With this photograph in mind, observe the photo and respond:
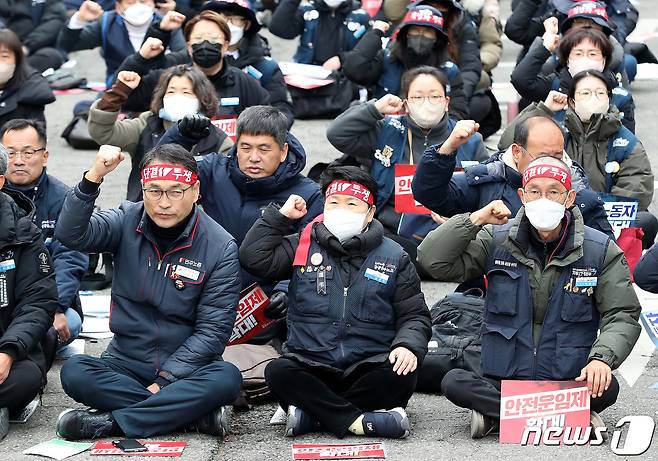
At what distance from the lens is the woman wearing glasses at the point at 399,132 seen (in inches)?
340

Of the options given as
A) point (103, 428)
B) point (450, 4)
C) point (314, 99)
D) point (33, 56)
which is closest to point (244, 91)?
point (450, 4)

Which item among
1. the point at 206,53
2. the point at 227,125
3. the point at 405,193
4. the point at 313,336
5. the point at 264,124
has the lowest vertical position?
the point at 313,336

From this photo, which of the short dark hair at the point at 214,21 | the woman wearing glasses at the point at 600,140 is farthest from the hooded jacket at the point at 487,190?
the short dark hair at the point at 214,21

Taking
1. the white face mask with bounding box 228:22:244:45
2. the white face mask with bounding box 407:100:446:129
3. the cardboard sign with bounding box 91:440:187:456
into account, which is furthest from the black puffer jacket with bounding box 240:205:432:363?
the white face mask with bounding box 228:22:244:45

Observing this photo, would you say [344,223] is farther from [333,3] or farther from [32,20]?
[32,20]

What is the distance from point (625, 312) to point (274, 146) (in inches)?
84.0

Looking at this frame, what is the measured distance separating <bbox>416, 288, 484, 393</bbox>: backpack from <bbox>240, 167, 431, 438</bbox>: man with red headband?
49cm

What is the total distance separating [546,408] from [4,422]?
97.2 inches

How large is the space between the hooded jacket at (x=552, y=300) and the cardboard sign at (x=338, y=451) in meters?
0.70

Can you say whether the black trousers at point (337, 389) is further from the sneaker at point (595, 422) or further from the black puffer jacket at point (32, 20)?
the black puffer jacket at point (32, 20)

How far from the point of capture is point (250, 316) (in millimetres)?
7277

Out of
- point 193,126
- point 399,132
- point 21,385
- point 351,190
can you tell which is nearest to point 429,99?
point 399,132

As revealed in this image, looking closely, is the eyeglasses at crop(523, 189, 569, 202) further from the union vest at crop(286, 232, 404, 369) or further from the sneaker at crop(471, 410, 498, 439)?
the sneaker at crop(471, 410, 498, 439)

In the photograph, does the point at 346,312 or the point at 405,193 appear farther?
the point at 405,193
